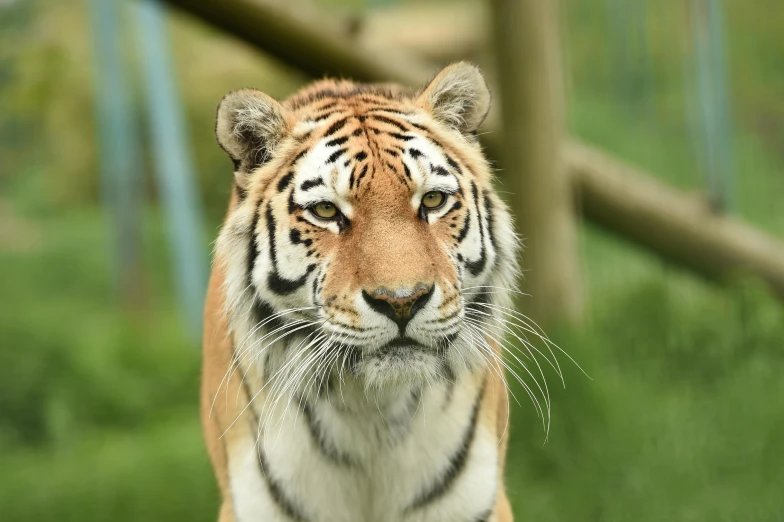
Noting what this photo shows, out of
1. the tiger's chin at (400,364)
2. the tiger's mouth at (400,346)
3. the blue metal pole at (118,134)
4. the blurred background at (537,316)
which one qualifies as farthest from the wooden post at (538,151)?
the blue metal pole at (118,134)

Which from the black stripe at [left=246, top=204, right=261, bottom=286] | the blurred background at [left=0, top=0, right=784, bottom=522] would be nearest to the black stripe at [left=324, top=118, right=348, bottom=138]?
the black stripe at [left=246, top=204, right=261, bottom=286]

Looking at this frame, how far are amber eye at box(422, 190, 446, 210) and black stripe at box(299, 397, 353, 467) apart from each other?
21.3 inches

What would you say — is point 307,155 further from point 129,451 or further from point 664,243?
point 664,243

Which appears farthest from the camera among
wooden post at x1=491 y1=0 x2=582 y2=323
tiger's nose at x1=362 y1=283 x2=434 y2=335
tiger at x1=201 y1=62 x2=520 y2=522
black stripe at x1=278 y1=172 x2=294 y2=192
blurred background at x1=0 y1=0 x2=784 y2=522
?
wooden post at x1=491 y1=0 x2=582 y2=323

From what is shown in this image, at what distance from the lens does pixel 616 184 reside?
15.6 ft

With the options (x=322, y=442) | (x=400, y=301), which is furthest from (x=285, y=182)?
(x=322, y=442)

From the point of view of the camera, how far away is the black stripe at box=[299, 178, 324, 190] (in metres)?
2.13

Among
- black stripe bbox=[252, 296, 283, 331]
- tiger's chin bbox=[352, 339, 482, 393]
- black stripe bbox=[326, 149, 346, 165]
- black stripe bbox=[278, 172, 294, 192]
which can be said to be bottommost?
tiger's chin bbox=[352, 339, 482, 393]

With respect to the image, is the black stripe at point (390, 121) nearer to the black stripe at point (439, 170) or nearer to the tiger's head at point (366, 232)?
the tiger's head at point (366, 232)

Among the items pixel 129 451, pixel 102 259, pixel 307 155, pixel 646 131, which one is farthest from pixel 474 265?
pixel 102 259

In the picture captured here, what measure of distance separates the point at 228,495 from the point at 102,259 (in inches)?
267

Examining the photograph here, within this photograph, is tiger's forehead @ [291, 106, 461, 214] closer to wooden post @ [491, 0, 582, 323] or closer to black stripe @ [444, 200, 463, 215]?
black stripe @ [444, 200, 463, 215]

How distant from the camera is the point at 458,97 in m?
2.34

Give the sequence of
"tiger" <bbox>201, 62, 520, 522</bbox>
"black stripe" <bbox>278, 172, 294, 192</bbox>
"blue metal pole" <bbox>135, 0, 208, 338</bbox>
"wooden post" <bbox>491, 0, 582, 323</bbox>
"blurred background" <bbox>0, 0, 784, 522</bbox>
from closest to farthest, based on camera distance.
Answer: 1. "tiger" <bbox>201, 62, 520, 522</bbox>
2. "black stripe" <bbox>278, 172, 294, 192</bbox>
3. "blurred background" <bbox>0, 0, 784, 522</bbox>
4. "wooden post" <bbox>491, 0, 582, 323</bbox>
5. "blue metal pole" <bbox>135, 0, 208, 338</bbox>
